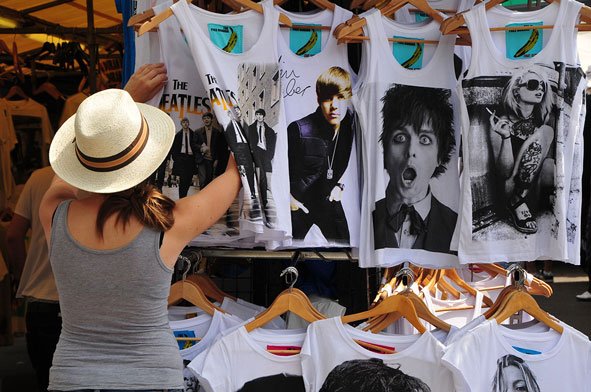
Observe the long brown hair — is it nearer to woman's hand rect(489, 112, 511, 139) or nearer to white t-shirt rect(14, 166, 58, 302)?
woman's hand rect(489, 112, 511, 139)

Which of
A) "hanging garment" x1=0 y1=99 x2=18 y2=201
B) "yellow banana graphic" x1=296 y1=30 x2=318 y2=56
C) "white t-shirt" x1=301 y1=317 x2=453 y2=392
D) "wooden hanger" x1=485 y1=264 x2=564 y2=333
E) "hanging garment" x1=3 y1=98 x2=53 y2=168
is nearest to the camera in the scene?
"white t-shirt" x1=301 y1=317 x2=453 y2=392

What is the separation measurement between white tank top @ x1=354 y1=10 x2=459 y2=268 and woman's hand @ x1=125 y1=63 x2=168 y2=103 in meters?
0.68

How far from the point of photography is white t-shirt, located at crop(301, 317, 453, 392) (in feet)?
8.72

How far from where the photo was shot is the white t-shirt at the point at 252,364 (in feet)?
8.77

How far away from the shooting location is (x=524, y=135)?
2859 mm

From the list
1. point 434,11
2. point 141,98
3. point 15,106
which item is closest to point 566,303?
point 15,106

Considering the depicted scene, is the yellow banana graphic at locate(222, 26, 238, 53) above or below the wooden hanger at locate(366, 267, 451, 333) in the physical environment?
above

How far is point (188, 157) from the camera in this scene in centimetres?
286

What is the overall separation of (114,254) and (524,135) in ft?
4.85

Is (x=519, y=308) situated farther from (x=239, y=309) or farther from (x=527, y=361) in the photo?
(x=239, y=309)

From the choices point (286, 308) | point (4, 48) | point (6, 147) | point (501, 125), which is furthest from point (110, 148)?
point (4, 48)

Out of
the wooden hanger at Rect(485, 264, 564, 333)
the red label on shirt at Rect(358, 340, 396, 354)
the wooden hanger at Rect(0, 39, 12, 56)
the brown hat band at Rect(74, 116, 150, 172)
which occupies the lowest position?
the red label on shirt at Rect(358, 340, 396, 354)

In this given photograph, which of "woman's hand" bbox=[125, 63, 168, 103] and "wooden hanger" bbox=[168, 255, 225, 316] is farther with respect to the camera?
"wooden hanger" bbox=[168, 255, 225, 316]

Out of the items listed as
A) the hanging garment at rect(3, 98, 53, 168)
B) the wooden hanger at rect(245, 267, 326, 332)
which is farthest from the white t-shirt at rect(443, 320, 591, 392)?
the hanging garment at rect(3, 98, 53, 168)
